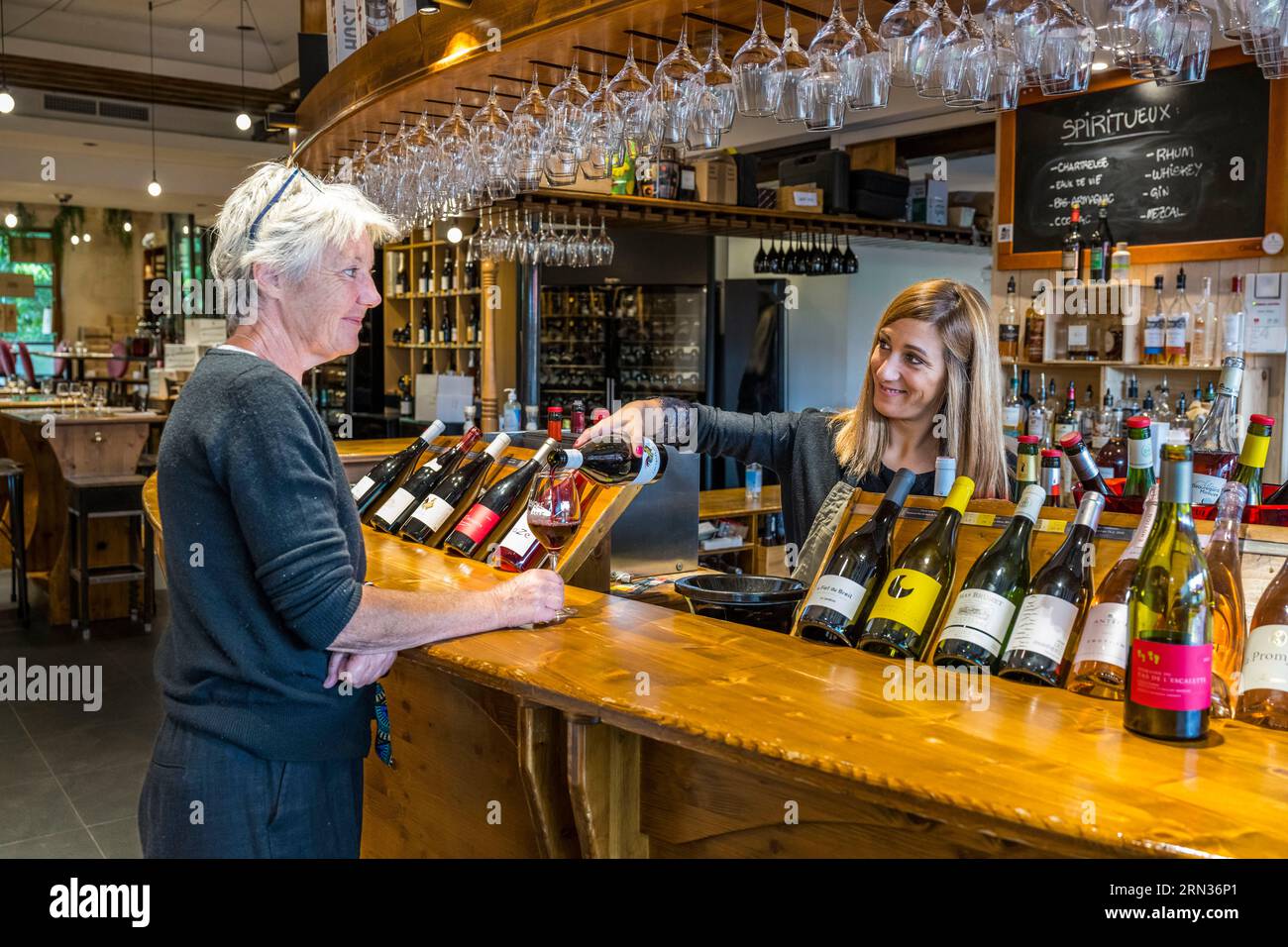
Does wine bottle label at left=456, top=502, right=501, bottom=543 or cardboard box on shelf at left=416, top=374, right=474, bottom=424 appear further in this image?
cardboard box on shelf at left=416, top=374, right=474, bottom=424

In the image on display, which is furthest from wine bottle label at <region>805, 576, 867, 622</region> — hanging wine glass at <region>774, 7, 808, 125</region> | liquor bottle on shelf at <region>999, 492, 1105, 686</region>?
hanging wine glass at <region>774, 7, 808, 125</region>

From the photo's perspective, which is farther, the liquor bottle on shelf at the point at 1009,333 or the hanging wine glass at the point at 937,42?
the liquor bottle on shelf at the point at 1009,333

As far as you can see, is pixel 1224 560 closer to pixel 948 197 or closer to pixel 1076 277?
pixel 1076 277

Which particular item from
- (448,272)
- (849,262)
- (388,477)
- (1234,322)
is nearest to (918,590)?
(388,477)

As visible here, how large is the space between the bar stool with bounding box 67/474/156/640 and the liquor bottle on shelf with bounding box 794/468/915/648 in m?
4.99

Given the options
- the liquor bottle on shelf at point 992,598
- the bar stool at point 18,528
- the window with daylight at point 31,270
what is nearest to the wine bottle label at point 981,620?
the liquor bottle on shelf at point 992,598

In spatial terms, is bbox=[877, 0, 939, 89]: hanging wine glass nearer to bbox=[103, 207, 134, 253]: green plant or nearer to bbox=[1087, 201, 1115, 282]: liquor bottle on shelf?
bbox=[1087, 201, 1115, 282]: liquor bottle on shelf

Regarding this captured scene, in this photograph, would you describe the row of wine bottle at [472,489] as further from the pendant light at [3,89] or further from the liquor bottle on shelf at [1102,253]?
the pendant light at [3,89]

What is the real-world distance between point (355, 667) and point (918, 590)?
0.86 metres

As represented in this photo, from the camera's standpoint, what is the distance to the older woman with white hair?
1522 mm

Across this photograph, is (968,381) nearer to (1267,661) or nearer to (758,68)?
(758,68)

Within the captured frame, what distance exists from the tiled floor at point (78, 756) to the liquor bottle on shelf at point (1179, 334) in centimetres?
459

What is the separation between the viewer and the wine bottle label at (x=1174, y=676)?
3.95 ft
